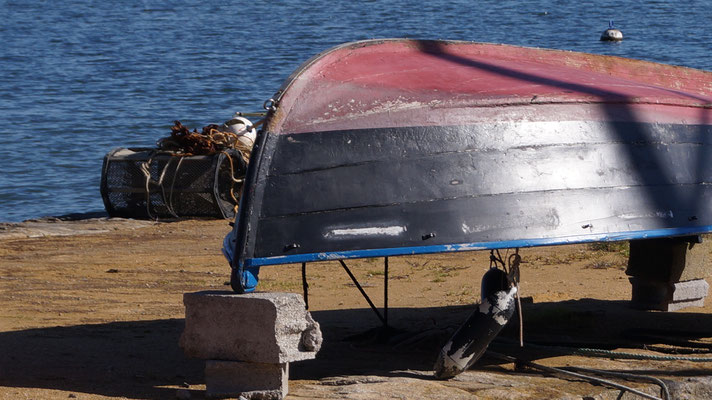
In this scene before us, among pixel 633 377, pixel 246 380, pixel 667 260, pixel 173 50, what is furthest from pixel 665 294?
pixel 173 50

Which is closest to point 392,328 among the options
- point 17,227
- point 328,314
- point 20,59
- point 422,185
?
point 328,314

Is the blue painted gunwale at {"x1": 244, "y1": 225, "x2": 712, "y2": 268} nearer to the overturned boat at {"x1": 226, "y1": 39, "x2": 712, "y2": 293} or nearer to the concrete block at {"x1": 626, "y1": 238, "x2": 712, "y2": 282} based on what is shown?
the overturned boat at {"x1": 226, "y1": 39, "x2": 712, "y2": 293}

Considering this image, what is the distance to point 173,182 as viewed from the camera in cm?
1301

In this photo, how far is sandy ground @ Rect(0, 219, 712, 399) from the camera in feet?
20.0

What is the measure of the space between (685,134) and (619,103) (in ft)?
1.48

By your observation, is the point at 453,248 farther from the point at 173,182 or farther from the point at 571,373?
the point at 173,182

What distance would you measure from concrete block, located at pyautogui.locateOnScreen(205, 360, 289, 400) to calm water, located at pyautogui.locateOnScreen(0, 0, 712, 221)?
1156 centimetres

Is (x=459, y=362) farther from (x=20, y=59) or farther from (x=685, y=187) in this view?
(x=20, y=59)

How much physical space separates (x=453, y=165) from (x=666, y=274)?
2.84 metres

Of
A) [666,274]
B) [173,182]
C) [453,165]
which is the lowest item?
[173,182]

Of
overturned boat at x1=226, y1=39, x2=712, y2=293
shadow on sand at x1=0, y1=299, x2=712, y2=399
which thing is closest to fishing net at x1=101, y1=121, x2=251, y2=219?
shadow on sand at x1=0, y1=299, x2=712, y2=399

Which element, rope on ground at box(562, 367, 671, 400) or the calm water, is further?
the calm water

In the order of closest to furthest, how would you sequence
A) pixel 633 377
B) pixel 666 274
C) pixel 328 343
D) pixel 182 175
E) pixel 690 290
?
pixel 633 377 < pixel 328 343 < pixel 666 274 < pixel 690 290 < pixel 182 175

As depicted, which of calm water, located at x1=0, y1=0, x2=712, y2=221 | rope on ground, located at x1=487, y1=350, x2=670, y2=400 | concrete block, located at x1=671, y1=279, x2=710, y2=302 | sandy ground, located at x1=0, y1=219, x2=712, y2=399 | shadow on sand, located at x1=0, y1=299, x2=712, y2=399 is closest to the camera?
rope on ground, located at x1=487, y1=350, x2=670, y2=400
